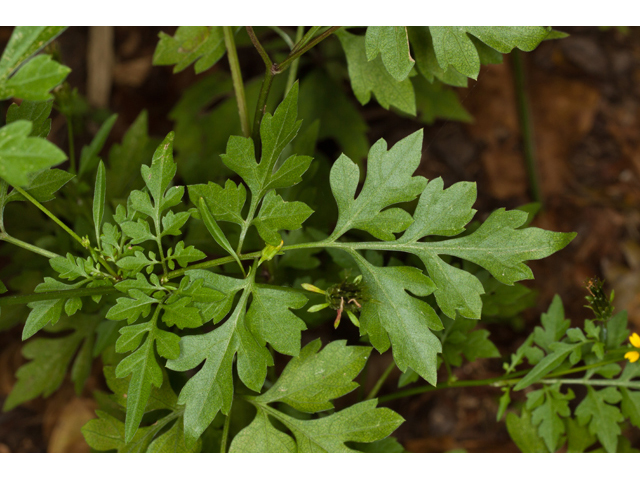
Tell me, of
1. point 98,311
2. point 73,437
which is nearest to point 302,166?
point 98,311

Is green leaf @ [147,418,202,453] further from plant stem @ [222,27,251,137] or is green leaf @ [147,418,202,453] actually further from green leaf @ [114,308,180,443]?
plant stem @ [222,27,251,137]

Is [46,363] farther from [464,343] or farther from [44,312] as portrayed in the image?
[464,343]

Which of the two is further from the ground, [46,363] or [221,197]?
[221,197]

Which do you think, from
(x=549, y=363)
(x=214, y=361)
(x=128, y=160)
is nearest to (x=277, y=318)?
(x=214, y=361)

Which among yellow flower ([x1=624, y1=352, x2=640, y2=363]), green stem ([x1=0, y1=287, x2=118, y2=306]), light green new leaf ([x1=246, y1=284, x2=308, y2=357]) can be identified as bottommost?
yellow flower ([x1=624, y1=352, x2=640, y2=363])

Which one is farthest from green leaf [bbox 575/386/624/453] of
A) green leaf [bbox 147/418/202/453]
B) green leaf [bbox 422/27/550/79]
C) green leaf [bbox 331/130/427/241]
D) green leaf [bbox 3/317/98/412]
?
green leaf [bbox 3/317/98/412]

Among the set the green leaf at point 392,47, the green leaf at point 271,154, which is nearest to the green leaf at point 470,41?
the green leaf at point 392,47

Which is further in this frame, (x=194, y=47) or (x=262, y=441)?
(x=194, y=47)
